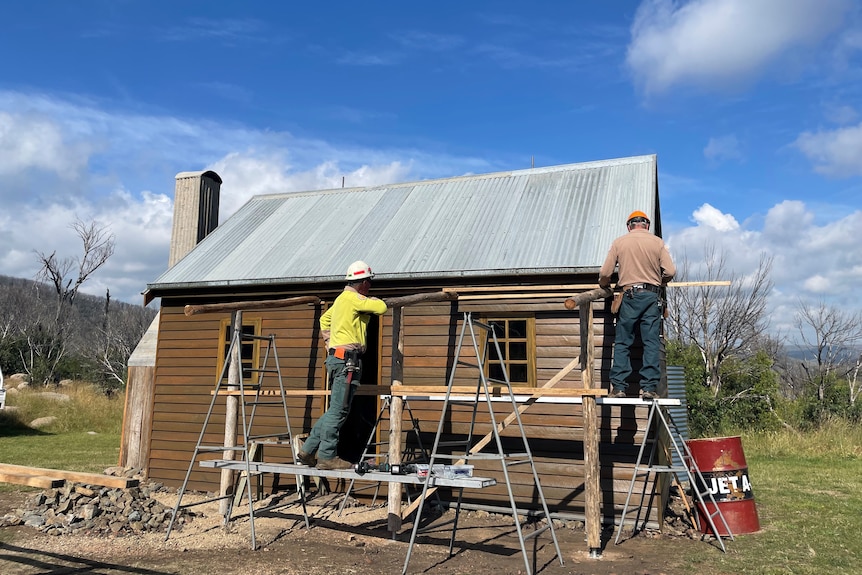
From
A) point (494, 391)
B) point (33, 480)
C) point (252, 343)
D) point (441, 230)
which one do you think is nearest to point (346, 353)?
point (494, 391)

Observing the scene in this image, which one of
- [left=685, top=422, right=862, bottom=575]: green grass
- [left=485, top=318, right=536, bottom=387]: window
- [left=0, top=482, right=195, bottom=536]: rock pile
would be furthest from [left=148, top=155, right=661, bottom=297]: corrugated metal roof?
[left=685, top=422, right=862, bottom=575]: green grass

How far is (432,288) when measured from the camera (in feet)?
32.4

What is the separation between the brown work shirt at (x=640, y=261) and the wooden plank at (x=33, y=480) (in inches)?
230

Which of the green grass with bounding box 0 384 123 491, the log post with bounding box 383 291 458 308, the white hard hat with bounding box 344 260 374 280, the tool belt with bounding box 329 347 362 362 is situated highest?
the white hard hat with bounding box 344 260 374 280

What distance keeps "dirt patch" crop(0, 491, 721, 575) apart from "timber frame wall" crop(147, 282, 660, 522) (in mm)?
732

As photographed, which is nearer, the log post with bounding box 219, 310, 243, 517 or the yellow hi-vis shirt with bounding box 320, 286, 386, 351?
the yellow hi-vis shirt with bounding box 320, 286, 386, 351

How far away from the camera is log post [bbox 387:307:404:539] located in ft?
24.9

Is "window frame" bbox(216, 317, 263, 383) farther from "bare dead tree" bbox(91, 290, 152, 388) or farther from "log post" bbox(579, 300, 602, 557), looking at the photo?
"bare dead tree" bbox(91, 290, 152, 388)

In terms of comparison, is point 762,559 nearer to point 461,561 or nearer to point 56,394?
point 461,561

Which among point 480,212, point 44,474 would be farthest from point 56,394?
point 44,474

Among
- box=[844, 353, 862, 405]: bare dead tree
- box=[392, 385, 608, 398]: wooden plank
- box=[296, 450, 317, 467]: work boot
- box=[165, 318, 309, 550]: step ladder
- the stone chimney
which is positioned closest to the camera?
box=[392, 385, 608, 398]: wooden plank

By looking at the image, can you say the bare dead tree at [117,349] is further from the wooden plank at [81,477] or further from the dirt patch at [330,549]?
the wooden plank at [81,477]

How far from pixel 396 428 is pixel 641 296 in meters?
3.32

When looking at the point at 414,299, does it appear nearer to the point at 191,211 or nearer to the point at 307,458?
the point at 307,458
